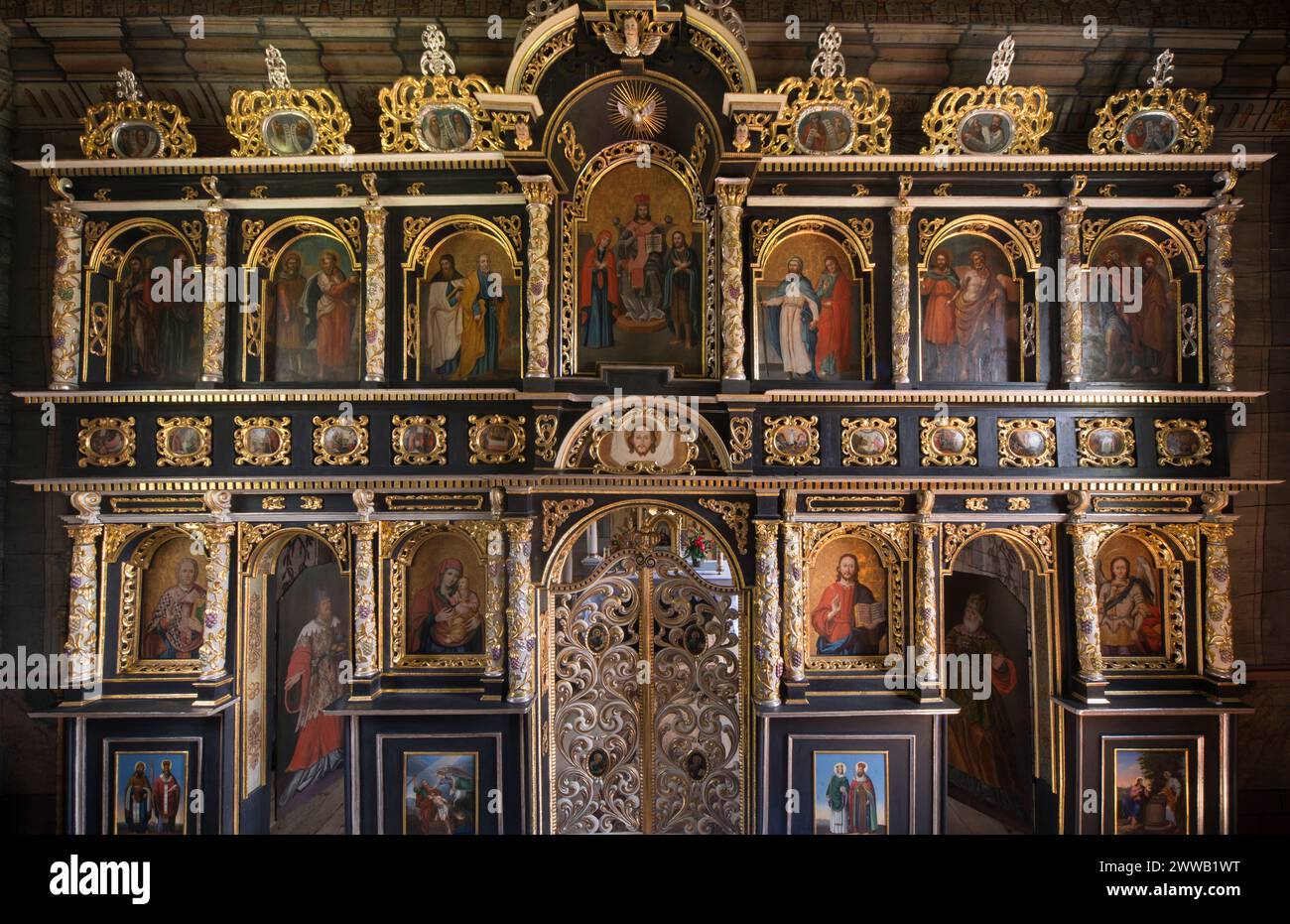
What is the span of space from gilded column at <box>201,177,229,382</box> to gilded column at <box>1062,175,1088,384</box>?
827 centimetres

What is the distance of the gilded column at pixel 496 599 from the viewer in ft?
A: 22.0

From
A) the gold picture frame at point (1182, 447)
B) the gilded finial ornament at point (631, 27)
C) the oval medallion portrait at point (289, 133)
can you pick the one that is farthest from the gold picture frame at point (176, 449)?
the gold picture frame at point (1182, 447)

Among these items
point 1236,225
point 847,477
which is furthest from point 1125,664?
point 1236,225

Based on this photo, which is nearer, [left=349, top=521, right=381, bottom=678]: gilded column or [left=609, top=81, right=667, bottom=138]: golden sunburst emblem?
[left=609, top=81, right=667, bottom=138]: golden sunburst emblem

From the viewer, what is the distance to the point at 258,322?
7.06 metres

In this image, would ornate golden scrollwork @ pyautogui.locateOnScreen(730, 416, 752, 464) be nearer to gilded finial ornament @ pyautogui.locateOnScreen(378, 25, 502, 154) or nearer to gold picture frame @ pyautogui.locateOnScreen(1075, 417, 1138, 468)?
gold picture frame @ pyautogui.locateOnScreen(1075, 417, 1138, 468)

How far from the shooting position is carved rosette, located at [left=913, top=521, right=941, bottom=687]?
21.8 ft

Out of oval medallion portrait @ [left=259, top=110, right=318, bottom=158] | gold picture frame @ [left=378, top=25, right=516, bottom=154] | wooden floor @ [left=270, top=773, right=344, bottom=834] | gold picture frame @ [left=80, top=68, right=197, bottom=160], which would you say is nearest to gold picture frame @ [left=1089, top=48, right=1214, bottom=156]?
gold picture frame @ [left=378, top=25, right=516, bottom=154]

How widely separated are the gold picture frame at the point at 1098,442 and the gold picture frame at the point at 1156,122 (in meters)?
2.58

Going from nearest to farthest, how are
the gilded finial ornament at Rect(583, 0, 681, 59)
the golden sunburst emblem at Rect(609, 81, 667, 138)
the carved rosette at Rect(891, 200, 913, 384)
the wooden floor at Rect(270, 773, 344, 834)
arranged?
the gilded finial ornament at Rect(583, 0, 681, 59) → the golden sunburst emblem at Rect(609, 81, 667, 138) → the carved rosette at Rect(891, 200, 913, 384) → the wooden floor at Rect(270, 773, 344, 834)

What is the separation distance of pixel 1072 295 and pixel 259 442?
26.4 feet

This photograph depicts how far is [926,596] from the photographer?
6695 mm

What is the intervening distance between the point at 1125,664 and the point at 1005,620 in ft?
4.29

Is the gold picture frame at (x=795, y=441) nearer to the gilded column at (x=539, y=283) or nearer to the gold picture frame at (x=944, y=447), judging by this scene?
the gold picture frame at (x=944, y=447)
